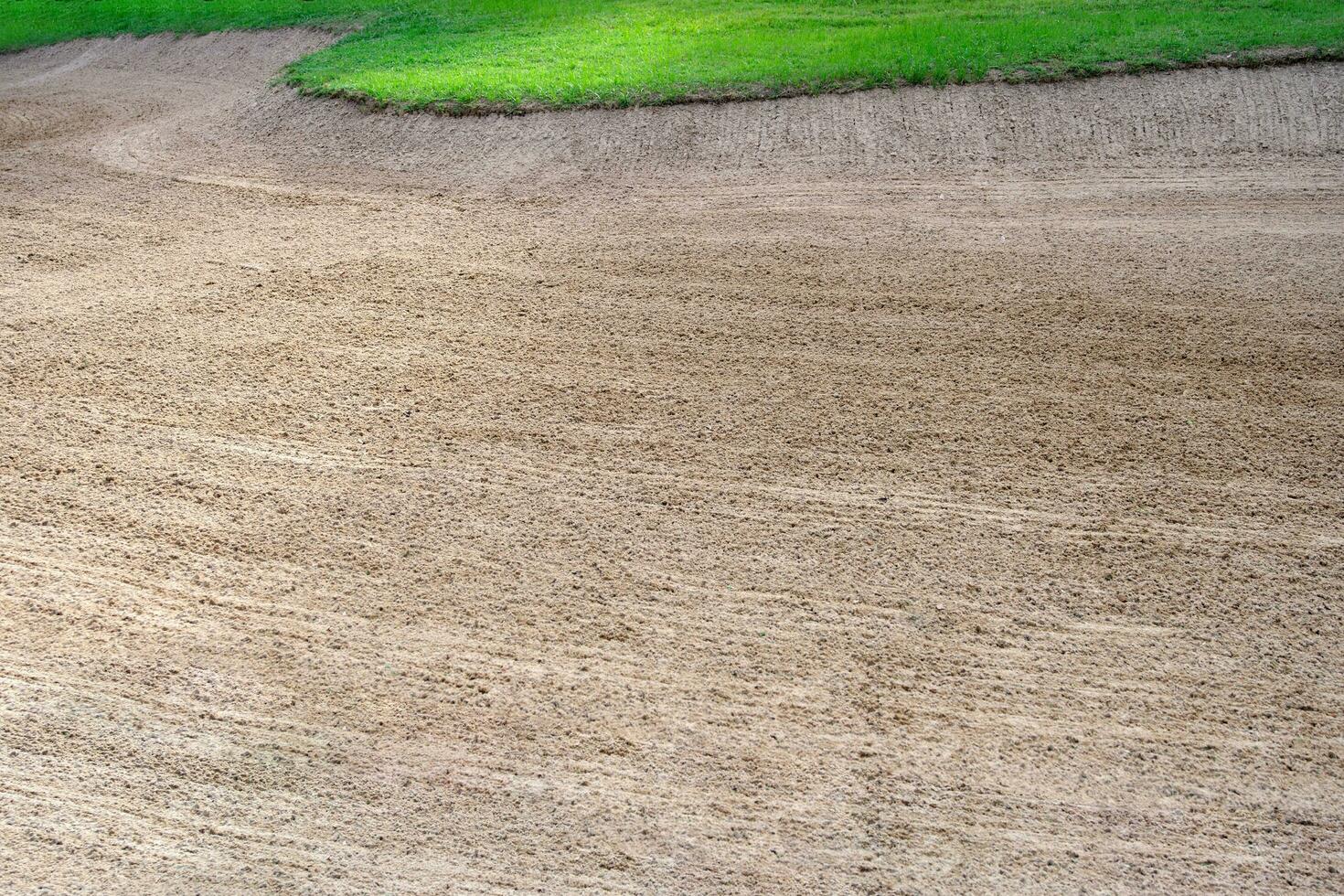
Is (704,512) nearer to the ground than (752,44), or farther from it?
nearer to the ground

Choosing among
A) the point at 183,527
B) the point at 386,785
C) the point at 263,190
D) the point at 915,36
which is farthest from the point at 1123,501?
the point at 263,190

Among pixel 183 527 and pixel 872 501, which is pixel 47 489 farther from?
pixel 872 501

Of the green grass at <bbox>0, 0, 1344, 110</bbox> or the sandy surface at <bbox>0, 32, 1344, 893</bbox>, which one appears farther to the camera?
the green grass at <bbox>0, 0, 1344, 110</bbox>

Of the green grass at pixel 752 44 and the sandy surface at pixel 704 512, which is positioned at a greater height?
the green grass at pixel 752 44

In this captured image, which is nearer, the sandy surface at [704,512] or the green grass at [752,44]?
the sandy surface at [704,512]

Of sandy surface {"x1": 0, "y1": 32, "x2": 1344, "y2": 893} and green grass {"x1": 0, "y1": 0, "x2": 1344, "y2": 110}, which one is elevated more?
green grass {"x1": 0, "y1": 0, "x2": 1344, "y2": 110}
